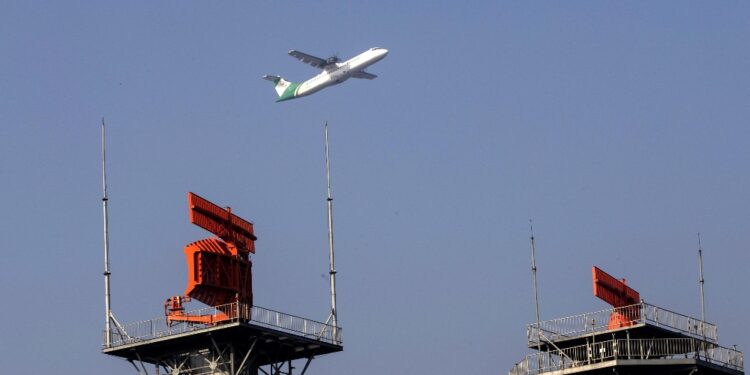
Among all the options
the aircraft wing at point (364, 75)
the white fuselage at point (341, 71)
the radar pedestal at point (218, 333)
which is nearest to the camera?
the radar pedestal at point (218, 333)

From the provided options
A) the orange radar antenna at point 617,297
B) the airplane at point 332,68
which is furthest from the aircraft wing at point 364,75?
the orange radar antenna at point 617,297

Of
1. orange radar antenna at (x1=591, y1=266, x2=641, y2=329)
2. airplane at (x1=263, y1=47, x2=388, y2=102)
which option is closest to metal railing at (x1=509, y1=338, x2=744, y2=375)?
orange radar antenna at (x1=591, y1=266, x2=641, y2=329)

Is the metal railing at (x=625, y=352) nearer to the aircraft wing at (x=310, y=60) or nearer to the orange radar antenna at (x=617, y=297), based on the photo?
the orange radar antenna at (x=617, y=297)

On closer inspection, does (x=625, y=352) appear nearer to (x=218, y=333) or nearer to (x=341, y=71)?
(x=218, y=333)

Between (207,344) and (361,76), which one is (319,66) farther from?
(207,344)

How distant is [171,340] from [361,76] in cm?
10253

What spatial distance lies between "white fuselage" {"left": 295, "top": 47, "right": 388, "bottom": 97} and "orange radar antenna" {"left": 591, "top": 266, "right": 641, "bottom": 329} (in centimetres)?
7678

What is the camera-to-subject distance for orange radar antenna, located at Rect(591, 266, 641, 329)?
101875 millimetres

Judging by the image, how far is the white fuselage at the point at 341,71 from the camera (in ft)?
597

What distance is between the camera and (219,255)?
328 ft

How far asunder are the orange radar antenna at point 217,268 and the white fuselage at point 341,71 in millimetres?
80202

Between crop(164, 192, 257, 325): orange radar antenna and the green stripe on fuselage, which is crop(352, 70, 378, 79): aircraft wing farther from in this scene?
crop(164, 192, 257, 325): orange radar antenna

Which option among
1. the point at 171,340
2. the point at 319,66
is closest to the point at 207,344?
the point at 171,340

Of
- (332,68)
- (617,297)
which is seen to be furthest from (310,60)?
(617,297)
